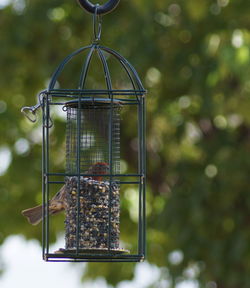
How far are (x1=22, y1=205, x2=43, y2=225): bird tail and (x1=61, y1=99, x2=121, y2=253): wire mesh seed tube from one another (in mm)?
362

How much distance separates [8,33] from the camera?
11922mm

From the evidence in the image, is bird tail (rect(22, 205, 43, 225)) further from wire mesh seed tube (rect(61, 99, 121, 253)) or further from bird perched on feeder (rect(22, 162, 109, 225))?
wire mesh seed tube (rect(61, 99, 121, 253))

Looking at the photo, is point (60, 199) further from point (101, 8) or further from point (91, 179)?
point (101, 8)

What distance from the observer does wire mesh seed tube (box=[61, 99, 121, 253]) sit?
5633mm

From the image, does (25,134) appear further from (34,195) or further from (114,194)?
(114,194)

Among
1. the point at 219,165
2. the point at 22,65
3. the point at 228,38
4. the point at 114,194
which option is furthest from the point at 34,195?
the point at 114,194

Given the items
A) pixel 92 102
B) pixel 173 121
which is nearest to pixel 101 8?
pixel 92 102

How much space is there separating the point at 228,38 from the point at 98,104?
4.96 m

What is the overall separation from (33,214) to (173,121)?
6.30 m

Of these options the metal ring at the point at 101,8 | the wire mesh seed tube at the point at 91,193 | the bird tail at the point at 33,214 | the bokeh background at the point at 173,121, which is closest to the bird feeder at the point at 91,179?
the wire mesh seed tube at the point at 91,193

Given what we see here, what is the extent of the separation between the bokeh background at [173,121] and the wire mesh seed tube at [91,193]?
13.7 feet

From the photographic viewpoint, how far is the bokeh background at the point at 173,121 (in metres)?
11.1

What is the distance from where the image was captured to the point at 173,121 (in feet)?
40.3

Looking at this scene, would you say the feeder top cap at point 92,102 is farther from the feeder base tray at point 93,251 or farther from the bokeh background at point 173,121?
the bokeh background at point 173,121
